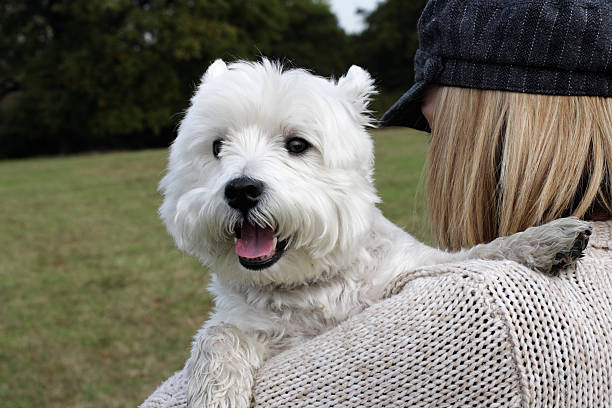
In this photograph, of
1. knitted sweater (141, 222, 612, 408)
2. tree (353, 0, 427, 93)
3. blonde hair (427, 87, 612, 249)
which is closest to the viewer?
knitted sweater (141, 222, 612, 408)

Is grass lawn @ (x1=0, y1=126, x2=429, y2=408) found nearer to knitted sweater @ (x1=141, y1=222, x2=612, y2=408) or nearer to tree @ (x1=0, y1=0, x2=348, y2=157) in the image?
knitted sweater @ (x1=141, y1=222, x2=612, y2=408)

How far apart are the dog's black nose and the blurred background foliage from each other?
30.1 meters

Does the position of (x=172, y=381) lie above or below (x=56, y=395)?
above

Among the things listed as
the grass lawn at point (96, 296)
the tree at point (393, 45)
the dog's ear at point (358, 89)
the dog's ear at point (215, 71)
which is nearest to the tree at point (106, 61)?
the tree at point (393, 45)

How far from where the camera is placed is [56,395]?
5.67 meters

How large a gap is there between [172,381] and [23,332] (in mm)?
5667

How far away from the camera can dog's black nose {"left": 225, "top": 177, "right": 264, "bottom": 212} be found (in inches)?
92.4

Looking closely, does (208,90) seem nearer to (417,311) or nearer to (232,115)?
(232,115)

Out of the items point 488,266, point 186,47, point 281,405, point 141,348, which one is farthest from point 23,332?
point 186,47

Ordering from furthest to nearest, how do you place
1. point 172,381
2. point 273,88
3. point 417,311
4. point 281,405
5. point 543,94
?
point 273,88
point 172,381
point 543,94
point 281,405
point 417,311

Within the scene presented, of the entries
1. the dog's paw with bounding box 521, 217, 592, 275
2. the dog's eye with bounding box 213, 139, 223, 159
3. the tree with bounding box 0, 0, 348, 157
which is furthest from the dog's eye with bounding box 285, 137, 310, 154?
the tree with bounding box 0, 0, 348, 157

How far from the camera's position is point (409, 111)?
272 cm

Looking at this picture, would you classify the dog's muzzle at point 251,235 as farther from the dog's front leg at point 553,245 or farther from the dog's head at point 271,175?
the dog's front leg at point 553,245

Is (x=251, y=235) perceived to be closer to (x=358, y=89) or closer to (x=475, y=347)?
(x=358, y=89)
